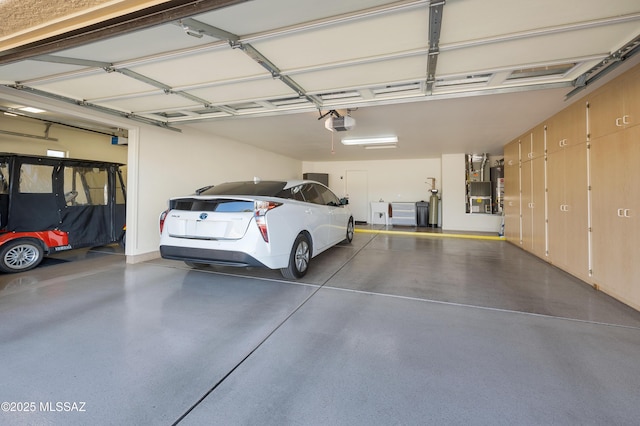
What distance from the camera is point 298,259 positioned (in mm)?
3619

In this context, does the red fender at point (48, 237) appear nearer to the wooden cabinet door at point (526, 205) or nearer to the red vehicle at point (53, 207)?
the red vehicle at point (53, 207)

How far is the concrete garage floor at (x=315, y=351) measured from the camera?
4.56 ft

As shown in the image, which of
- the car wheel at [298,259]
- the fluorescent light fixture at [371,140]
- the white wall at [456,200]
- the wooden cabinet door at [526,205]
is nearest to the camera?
the car wheel at [298,259]

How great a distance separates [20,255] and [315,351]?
482cm

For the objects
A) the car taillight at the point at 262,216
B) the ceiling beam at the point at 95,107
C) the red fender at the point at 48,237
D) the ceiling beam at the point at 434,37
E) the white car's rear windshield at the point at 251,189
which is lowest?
the red fender at the point at 48,237

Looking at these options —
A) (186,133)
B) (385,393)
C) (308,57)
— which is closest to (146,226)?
(186,133)

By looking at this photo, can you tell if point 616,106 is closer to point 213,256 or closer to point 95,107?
point 213,256

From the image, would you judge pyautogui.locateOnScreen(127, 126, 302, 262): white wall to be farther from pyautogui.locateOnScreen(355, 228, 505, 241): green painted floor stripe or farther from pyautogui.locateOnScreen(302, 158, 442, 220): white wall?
pyautogui.locateOnScreen(302, 158, 442, 220): white wall

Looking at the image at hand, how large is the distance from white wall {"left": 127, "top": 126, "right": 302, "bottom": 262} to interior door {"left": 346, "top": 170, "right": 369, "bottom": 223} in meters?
5.15

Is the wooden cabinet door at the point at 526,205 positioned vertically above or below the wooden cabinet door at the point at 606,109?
below

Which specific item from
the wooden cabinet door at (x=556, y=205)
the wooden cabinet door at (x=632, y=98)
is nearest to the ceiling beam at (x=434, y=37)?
the wooden cabinet door at (x=632, y=98)

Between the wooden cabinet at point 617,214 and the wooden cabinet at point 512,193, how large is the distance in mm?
2887

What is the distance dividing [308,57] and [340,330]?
93.7 inches

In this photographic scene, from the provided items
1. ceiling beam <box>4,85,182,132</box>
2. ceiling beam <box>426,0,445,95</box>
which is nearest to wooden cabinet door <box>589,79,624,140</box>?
ceiling beam <box>426,0,445,95</box>
